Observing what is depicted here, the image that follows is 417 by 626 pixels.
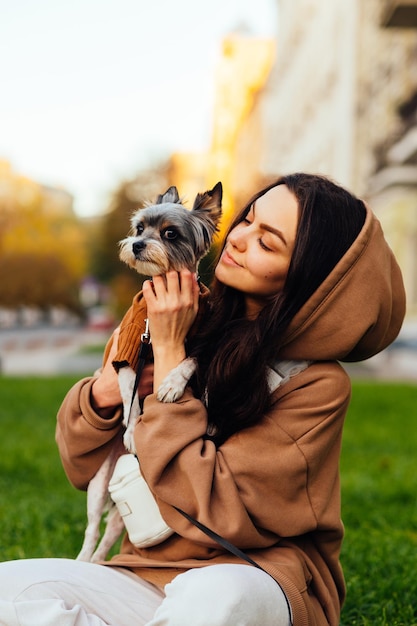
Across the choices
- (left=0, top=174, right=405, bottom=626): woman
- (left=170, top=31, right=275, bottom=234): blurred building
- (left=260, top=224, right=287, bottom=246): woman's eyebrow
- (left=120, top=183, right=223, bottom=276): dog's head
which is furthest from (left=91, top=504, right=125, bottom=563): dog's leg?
(left=170, top=31, right=275, bottom=234): blurred building

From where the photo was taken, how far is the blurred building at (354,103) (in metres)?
21.3

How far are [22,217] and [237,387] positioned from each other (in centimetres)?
3798

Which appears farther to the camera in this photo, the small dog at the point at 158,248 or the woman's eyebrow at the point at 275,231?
the small dog at the point at 158,248

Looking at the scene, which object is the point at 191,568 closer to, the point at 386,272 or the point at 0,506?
the point at 386,272

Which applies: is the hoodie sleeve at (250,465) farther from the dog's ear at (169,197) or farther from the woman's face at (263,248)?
the dog's ear at (169,197)

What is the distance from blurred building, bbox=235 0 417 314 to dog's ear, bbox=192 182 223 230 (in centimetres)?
1062

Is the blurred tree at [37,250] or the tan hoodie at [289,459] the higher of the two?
the tan hoodie at [289,459]

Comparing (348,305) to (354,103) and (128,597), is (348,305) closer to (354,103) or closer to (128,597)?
(128,597)

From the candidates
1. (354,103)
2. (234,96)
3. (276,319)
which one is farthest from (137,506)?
(234,96)

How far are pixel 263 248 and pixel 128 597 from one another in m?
1.17

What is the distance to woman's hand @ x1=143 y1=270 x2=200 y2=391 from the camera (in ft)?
8.38

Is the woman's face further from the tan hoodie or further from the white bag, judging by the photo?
the white bag

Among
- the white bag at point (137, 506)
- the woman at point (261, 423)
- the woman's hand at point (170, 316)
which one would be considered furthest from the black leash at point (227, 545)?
the woman's hand at point (170, 316)

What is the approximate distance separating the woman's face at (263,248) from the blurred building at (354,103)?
426 inches
